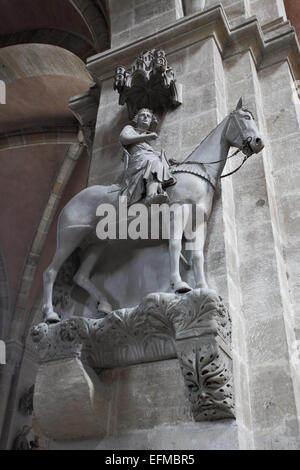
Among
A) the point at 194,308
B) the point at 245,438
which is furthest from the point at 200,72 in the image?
the point at 245,438

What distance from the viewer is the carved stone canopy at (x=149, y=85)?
4.15 meters

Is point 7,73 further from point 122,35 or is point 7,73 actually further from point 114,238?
point 114,238

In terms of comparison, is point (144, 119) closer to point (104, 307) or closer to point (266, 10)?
point (104, 307)

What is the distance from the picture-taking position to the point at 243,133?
3.29m

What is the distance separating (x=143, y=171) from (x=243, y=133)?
72 centimetres

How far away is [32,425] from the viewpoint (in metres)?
11.0

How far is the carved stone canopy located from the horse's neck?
81 centimetres

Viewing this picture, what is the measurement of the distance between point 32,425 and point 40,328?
8.96 metres

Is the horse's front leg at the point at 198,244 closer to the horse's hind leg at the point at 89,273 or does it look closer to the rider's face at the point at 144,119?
the horse's hind leg at the point at 89,273

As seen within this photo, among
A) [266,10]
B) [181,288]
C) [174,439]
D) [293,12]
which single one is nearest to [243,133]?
[181,288]

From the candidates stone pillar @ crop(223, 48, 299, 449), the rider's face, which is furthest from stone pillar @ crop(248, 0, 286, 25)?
the rider's face

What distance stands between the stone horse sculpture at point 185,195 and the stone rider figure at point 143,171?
0.09 metres

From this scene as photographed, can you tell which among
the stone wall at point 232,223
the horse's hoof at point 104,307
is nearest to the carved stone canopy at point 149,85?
the stone wall at point 232,223
